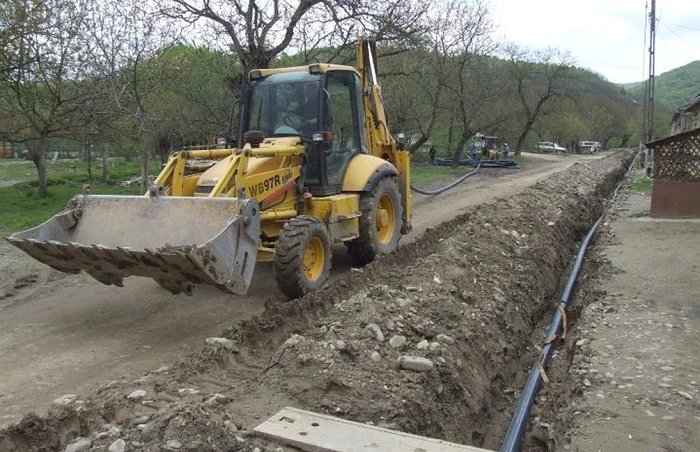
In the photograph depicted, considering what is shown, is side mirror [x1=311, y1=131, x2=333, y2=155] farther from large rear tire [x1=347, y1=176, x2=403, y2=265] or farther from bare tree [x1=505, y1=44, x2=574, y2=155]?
bare tree [x1=505, y1=44, x2=574, y2=155]

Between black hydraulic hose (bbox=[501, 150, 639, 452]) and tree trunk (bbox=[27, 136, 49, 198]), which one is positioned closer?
black hydraulic hose (bbox=[501, 150, 639, 452])

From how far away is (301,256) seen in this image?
691cm

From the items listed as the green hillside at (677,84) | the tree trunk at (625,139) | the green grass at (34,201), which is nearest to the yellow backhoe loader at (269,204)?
the green grass at (34,201)

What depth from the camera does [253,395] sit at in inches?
176

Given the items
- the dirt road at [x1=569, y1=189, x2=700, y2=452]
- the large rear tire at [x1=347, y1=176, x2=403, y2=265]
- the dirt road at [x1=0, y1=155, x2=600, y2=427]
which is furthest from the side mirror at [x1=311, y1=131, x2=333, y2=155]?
the dirt road at [x1=569, y1=189, x2=700, y2=452]

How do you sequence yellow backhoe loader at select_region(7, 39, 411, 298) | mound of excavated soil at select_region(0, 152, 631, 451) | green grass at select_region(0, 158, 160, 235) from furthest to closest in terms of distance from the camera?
green grass at select_region(0, 158, 160, 235) < yellow backhoe loader at select_region(7, 39, 411, 298) < mound of excavated soil at select_region(0, 152, 631, 451)

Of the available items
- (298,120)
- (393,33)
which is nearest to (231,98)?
(393,33)

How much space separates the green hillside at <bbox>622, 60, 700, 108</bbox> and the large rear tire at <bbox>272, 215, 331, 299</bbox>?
92.3 metres

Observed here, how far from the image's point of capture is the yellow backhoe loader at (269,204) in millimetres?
6094

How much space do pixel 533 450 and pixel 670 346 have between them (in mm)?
1797

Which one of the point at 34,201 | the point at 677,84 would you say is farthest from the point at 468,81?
the point at 677,84

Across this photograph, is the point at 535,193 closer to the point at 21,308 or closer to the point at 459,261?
the point at 459,261

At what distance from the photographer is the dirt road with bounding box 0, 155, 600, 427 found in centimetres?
519

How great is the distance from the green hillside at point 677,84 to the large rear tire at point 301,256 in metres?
92.3
